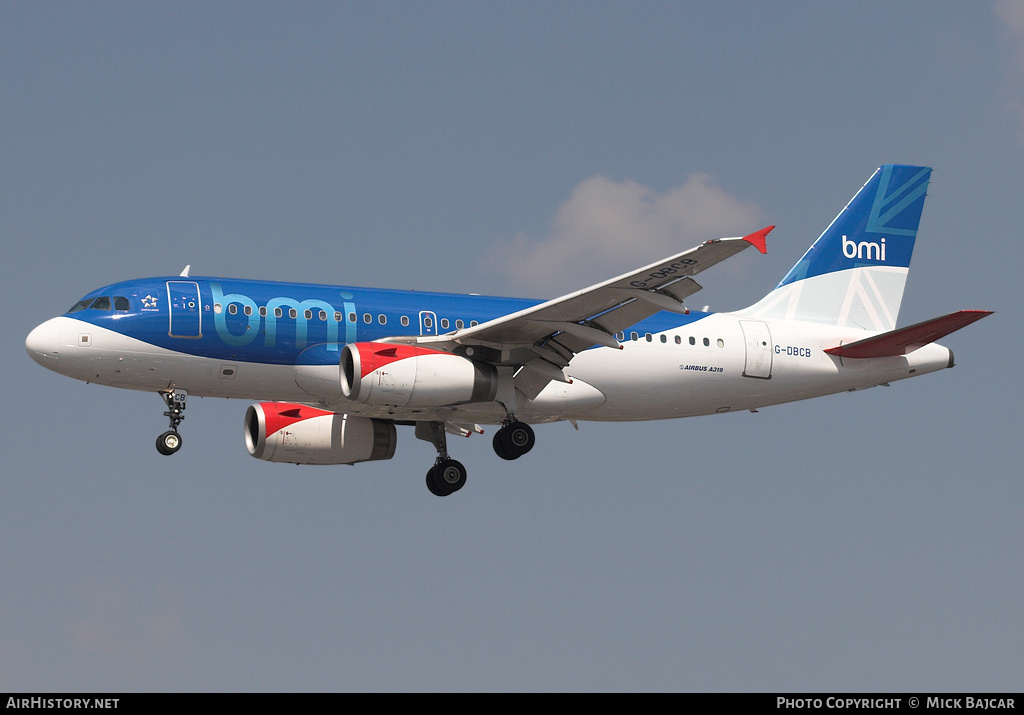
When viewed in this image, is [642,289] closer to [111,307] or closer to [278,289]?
[278,289]

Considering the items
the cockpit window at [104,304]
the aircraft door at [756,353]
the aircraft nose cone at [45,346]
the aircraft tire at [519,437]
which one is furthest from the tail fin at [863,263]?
the aircraft nose cone at [45,346]

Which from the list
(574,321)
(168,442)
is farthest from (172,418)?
(574,321)

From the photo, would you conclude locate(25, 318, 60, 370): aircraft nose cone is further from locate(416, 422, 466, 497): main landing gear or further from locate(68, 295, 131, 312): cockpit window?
locate(416, 422, 466, 497): main landing gear

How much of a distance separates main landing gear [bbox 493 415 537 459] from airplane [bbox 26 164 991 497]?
0.03 meters

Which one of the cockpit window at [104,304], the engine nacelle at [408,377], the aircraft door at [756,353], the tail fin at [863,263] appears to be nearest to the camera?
the engine nacelle at [408,377]

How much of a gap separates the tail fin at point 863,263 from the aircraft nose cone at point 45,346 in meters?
16.5

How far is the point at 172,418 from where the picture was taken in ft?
99.0

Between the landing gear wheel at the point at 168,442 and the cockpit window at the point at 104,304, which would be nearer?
the cockpit window at the point at 104,304

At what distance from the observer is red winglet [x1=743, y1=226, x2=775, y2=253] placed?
24.9 metres

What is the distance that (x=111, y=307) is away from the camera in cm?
2962

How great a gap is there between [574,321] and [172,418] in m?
A: 8.91

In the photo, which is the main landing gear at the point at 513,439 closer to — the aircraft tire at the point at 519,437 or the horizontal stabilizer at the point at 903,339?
the aircraft tire at the point at 519,437

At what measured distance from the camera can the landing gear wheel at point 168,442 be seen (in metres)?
30.1
